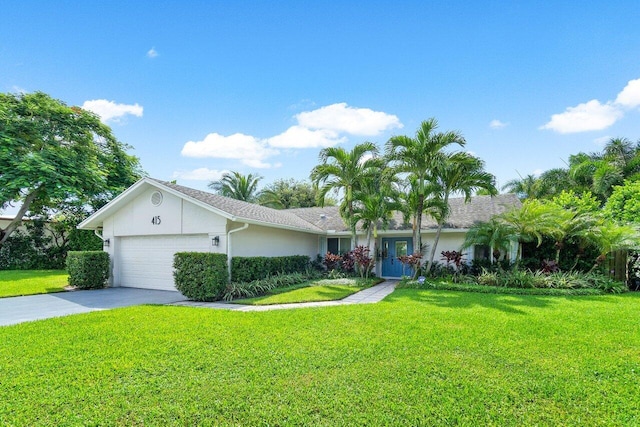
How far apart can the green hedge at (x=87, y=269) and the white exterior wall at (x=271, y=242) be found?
6209 mm

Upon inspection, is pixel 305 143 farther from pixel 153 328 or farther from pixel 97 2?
pixel 153 328

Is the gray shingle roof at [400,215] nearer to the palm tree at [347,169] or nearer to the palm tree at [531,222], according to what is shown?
the palm tree at [531,222]

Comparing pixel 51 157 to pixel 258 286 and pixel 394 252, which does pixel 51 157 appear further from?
pixel 394 252

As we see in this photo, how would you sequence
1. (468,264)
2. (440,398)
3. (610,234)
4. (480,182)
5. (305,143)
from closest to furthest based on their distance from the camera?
(440,398), (610,234), (480,182), (468,264), (305,143)

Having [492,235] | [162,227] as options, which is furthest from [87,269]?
[492,235]

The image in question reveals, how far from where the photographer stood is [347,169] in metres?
15.2

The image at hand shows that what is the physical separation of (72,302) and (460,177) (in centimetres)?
1510

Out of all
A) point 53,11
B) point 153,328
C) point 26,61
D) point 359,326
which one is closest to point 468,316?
point 359,326

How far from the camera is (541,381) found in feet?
13.6

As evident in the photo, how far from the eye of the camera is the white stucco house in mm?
11945

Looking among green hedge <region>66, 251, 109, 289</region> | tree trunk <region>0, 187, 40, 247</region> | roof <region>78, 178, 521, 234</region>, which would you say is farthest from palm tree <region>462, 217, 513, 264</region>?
tree trunk <region>0, 187, 40, 247</region>

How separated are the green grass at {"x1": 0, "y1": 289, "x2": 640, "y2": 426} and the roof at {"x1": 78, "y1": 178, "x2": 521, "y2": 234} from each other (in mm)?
5418

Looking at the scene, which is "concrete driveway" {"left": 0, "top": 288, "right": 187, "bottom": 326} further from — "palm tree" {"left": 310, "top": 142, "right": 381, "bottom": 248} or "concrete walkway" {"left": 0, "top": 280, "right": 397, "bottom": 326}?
"palm tree" {"left": 310, "top": 142, "right": 381, "bottom": 248}

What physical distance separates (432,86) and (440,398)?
1285 centimetres
